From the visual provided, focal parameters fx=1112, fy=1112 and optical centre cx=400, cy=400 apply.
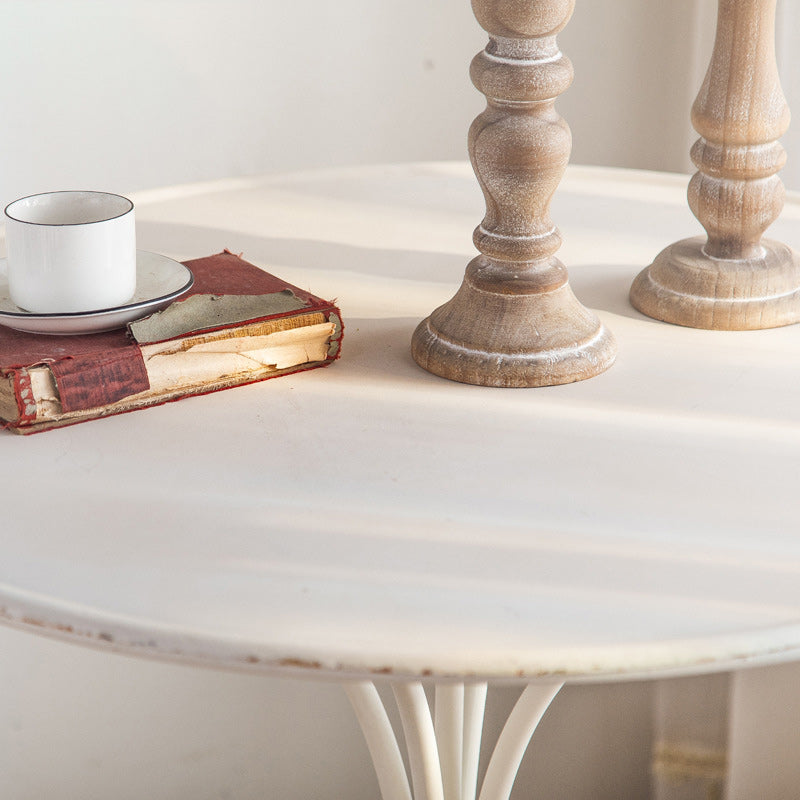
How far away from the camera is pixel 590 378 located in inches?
24.9

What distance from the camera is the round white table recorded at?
41 cm

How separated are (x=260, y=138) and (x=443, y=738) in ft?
3.43

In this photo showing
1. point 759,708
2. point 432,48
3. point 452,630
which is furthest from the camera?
point 432,48

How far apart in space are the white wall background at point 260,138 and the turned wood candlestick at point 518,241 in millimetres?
618

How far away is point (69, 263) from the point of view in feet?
1.94

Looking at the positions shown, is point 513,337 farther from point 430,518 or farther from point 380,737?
point 380,737

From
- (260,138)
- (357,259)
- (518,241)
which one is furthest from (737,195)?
(260,138)

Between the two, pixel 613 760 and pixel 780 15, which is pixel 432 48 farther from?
pixel 613 760

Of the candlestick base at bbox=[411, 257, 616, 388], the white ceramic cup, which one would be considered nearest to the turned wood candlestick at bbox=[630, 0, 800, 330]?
the candlestick base at bbox=[411, 257, 616, 388]

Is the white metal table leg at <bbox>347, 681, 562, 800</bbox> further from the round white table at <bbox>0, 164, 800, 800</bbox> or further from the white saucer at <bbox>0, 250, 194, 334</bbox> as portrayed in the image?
the white saucer at <bbox>0, 250, 194, 334</bbox>

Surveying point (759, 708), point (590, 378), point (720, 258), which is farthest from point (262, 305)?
point (759, 708)

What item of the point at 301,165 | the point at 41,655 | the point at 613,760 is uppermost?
the point at 301,165

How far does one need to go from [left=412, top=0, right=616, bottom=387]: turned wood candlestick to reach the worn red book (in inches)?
2.8

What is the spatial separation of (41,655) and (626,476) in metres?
0.88
